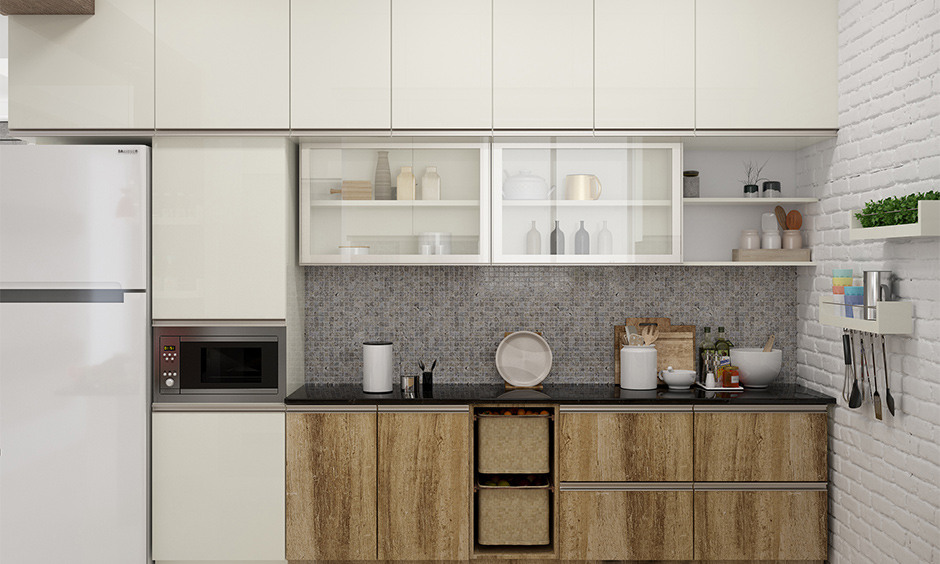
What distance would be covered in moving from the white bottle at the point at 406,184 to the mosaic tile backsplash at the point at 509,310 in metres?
0.46

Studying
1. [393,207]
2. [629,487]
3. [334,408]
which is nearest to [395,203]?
[393,207]

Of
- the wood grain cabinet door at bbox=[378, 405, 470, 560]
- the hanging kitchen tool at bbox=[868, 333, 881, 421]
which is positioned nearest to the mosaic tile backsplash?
the wood grain cabinet door at bbox=[378, 405, 470, 560]

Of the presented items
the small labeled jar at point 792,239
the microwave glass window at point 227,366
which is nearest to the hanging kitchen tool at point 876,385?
the small labeled jar at point 792,239

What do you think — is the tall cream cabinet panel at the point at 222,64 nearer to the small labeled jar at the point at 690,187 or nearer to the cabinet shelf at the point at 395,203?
the cabinet shelf at the point at 395,203

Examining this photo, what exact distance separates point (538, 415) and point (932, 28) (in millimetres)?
2096

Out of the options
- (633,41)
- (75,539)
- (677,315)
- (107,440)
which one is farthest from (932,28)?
(75,539)

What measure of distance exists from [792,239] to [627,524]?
5.30 feet

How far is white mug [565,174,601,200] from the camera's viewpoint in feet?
9.60

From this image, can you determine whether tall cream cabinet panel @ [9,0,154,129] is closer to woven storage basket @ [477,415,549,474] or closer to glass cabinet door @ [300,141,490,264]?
glass cabinet door @ [300,141,490,264]

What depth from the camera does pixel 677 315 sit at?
3.24 meters

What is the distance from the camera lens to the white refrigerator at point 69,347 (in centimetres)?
263

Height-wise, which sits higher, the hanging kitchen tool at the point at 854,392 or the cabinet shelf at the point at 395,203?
the cabinet shelf at the point at 395,203

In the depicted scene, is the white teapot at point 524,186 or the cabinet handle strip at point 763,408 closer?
the cabinet handle strip at point 763,408

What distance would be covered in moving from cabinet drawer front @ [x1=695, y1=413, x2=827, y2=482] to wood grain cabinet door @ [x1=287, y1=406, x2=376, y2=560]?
1.49 meters
